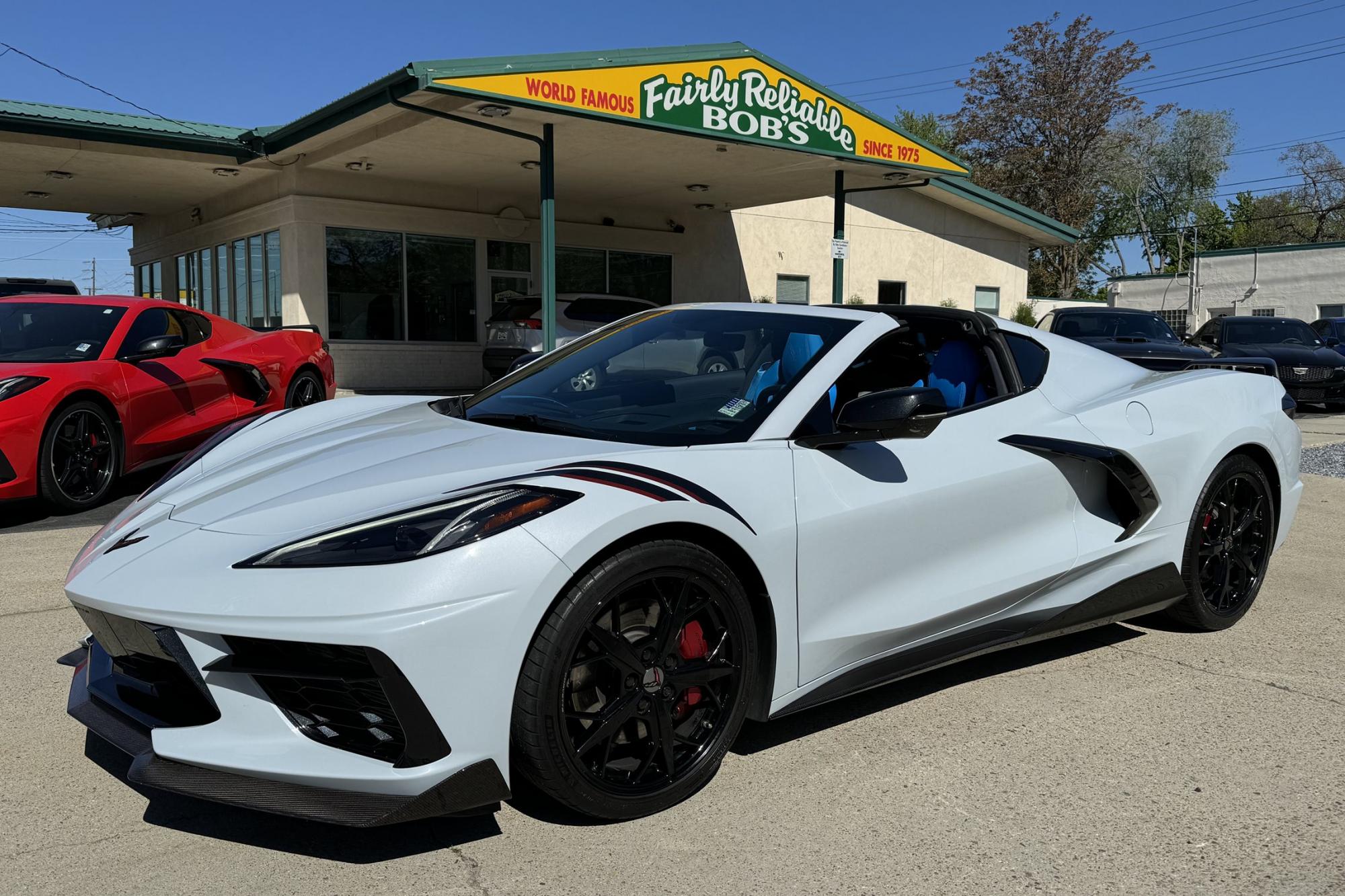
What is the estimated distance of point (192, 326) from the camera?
8672 mm

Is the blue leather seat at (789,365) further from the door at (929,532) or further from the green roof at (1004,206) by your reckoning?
the green roof at (1004,206)

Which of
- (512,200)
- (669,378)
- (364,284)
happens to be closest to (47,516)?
(669,378)

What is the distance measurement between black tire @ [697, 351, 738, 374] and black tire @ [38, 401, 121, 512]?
531cm

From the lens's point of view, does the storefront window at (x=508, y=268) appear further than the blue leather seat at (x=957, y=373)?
Yes

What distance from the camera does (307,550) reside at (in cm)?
254

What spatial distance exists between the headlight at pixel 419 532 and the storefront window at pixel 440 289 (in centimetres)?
1658

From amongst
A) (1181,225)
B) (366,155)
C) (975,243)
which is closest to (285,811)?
(366,155)

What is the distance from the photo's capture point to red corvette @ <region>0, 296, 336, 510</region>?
6.91 m

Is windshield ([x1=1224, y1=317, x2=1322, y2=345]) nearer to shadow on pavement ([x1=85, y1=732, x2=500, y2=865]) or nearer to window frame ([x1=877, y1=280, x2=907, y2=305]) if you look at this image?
window frame ([x1=877, y1=280, x2=907, y2=305])

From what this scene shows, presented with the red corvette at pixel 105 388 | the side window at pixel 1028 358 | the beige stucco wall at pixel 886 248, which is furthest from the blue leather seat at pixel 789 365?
the beige stucco wall at pixel 886 248

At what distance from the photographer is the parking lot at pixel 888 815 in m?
2.57

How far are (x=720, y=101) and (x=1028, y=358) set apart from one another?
998cm

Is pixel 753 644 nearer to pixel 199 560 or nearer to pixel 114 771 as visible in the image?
pixel 199 560

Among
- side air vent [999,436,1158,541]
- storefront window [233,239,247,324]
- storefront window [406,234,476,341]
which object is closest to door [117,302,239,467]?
side air vent [999,436,1158,541]
